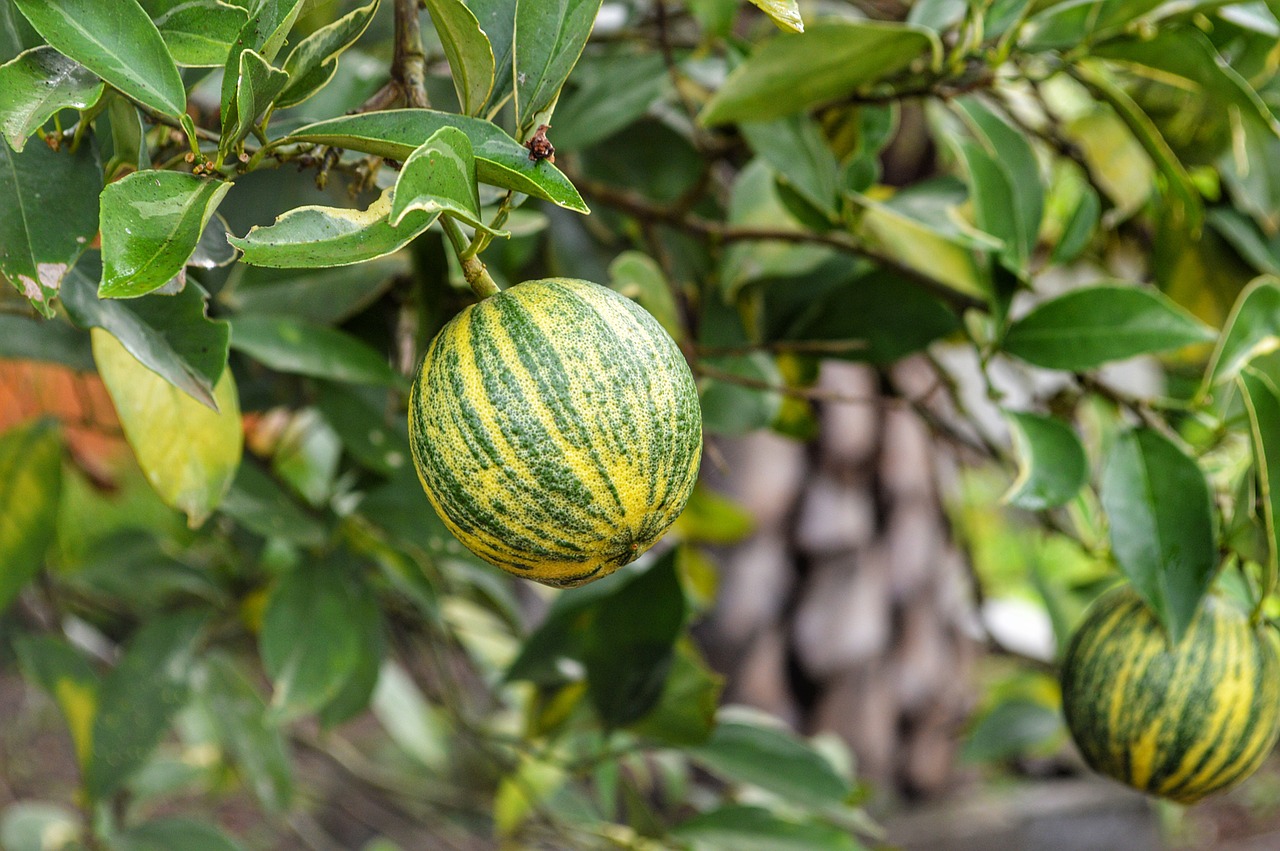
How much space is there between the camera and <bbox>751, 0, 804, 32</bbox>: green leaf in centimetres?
42

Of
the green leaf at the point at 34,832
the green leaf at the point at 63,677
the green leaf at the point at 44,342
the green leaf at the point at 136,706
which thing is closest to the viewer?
the green leaf at the point at 44,342

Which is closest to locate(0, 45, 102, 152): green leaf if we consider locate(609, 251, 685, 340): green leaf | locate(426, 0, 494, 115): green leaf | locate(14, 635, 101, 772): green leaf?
locate(426, 0, 494, 115): green leaf

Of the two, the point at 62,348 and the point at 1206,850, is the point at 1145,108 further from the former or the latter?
the point at 1206,850

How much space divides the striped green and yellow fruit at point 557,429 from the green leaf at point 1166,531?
357mm

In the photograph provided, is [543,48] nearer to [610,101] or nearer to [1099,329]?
[610,101]

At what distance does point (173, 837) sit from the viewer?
1.00 m

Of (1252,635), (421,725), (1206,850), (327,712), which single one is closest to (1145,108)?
(1252,635)

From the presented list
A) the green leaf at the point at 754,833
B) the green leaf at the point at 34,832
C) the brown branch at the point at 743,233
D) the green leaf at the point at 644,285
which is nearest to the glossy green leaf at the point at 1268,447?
the brown branch at the point at 743,233

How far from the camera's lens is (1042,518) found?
0.92m

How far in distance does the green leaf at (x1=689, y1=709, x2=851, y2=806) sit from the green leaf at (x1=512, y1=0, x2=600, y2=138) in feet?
2.02

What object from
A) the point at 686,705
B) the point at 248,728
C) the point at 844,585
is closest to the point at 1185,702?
the point at 686,705

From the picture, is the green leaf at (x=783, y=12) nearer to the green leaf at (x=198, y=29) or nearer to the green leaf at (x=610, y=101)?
the green leaf at (x=198, y=29)

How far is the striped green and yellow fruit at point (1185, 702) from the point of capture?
2.20ft

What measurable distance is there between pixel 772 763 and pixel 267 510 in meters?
0.45
